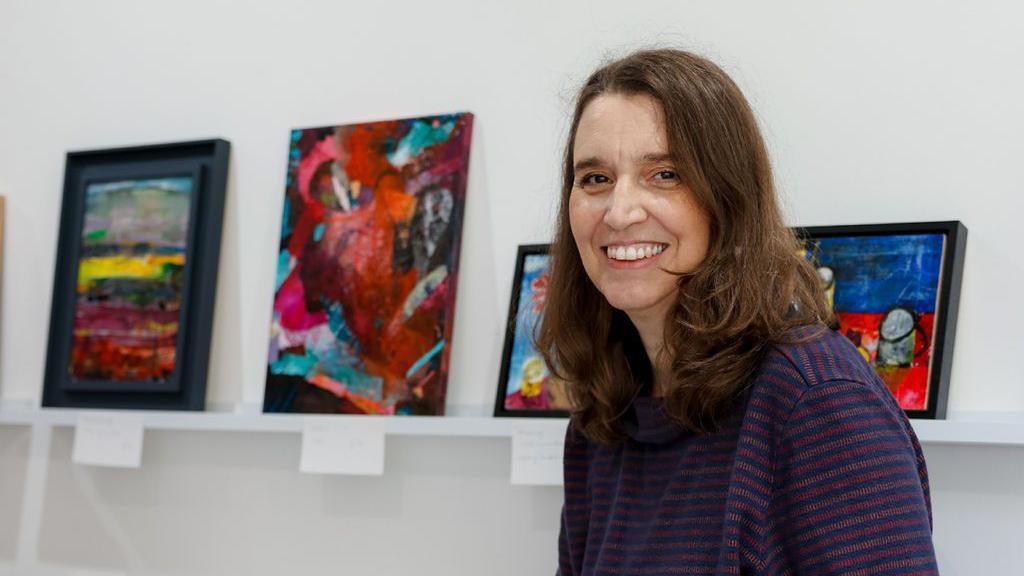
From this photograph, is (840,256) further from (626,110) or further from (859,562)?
(859,562)

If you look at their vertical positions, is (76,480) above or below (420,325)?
below

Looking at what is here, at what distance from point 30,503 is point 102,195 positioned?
2.29 ft

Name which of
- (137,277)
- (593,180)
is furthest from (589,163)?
(137,277)

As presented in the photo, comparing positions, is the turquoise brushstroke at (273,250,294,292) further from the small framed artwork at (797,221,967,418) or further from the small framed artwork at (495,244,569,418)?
the small framed artwork at (797,221,967,418)

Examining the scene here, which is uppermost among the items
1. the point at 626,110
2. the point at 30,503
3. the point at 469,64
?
the point at 469,64

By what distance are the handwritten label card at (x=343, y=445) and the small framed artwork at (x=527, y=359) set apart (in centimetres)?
23

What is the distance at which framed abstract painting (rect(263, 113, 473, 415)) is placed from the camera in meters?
1.98

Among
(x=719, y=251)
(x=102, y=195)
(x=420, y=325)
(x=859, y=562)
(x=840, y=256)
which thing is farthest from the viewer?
(x=102, y=195)

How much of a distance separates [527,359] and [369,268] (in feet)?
1.16

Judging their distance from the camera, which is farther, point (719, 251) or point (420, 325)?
point (420, 325)

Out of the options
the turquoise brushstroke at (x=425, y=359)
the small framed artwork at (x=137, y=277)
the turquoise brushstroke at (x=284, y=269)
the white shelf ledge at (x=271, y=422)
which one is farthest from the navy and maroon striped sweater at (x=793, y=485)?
the small framed artwork at (x=137, y=277)

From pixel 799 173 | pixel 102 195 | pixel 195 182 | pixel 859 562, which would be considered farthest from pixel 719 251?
pixel 102 195

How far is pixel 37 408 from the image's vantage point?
2396 mm

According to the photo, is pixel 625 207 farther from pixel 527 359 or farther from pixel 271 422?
pixel 271 422
